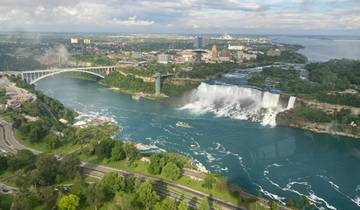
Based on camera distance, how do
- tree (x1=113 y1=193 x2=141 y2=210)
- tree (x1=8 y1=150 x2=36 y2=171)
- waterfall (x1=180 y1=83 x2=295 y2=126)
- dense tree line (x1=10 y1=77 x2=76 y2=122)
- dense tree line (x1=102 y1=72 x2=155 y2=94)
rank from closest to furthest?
tree (x1=113 y1=193 x2=141 y2=210) → tree (x1=8 y1=150 x2=36 y2=171) → dense tree line (x1=10 y1=77 x2=76 y2=122) → waterfall (x1=180 y1=83 x2=295 y2=126) → dense tree line (x1=102 y1=72 x2=155 y2=94)

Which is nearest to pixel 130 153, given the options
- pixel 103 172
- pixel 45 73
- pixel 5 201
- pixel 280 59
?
pixel 103 172

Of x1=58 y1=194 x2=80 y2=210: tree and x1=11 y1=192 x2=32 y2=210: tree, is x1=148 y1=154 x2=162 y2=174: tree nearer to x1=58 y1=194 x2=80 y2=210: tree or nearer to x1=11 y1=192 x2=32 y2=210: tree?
x1=58 y1=194 x2=80 y2=210: tree

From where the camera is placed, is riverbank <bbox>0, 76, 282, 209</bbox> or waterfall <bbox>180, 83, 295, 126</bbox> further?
waterfall <bbox>180, 83, 295, 126</bbox>

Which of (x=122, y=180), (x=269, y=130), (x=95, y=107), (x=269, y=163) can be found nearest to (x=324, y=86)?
(x=269, y=130)

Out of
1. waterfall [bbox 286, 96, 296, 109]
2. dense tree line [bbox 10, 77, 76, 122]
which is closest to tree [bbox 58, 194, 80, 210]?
dense tree line [bbox 10, 77, 76, 122]

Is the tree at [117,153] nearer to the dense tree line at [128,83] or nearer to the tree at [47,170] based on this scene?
the tree at [47,170]

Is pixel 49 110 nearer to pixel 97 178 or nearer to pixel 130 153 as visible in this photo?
pixel 130 153
